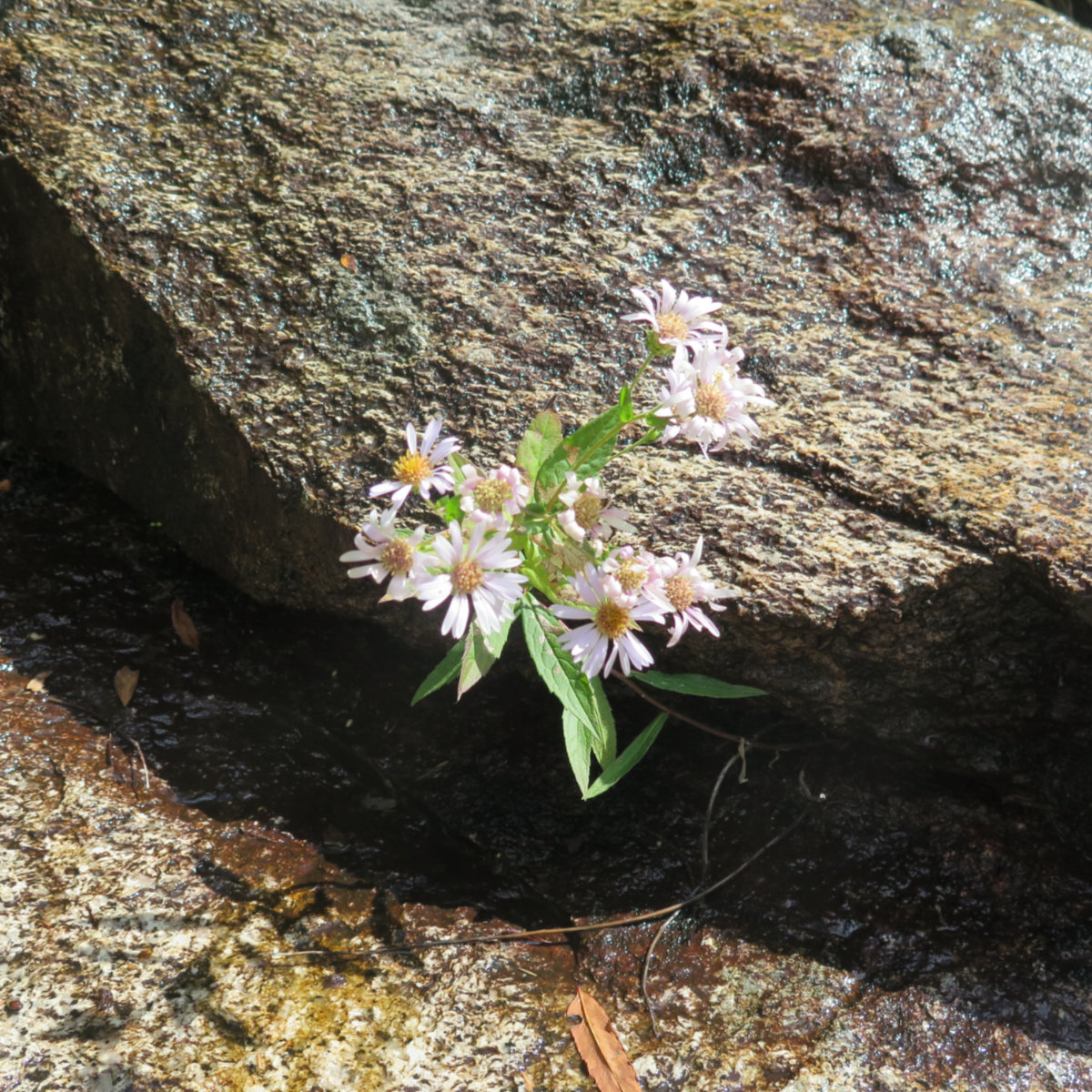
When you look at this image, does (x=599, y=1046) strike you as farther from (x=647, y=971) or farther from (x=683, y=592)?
(x=683, y=592)

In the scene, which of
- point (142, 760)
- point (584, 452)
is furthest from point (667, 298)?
point (142, 760)

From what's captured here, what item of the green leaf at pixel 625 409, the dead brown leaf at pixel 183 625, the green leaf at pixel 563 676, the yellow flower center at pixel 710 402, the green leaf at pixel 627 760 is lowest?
the dead brown leaf at pixel 183 625

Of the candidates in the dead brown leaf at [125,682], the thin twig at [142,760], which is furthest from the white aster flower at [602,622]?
the dead brown leaf at [125,682]

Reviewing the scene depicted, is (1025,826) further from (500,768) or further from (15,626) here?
(15,626)

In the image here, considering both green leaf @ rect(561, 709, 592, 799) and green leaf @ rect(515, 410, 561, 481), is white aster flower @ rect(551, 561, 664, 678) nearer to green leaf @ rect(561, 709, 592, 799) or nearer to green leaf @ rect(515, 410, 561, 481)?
green leaf @ rect(561, 709, 592, 799)

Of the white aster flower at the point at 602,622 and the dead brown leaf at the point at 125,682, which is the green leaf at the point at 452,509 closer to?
the white aster flower at the point at 602,622
